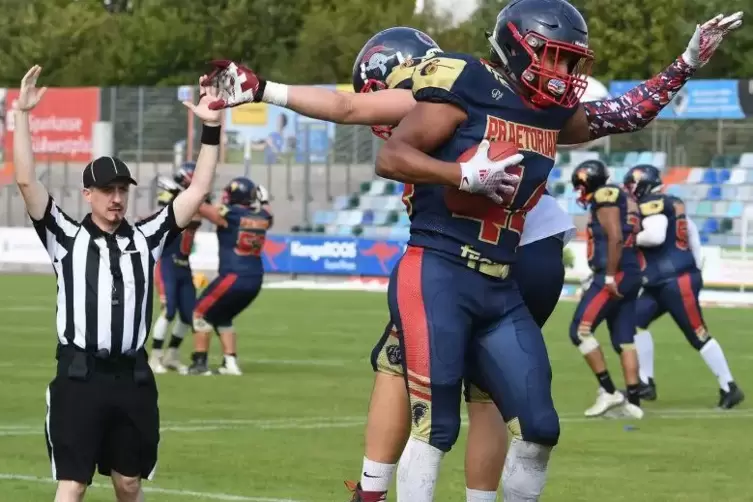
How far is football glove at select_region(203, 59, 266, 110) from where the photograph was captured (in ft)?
19.5

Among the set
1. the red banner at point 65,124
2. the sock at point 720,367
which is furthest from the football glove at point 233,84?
the red banner at point 65,124

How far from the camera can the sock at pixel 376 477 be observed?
645 centimetres

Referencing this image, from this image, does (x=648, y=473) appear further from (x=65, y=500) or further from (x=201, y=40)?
(x=201, y=40)

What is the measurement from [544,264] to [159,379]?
8.75 m

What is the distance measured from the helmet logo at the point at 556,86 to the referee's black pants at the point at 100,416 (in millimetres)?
1913

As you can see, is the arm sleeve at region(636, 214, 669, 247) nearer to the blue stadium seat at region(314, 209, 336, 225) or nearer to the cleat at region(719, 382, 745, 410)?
the cleat at region(719, 382, 745, 410)

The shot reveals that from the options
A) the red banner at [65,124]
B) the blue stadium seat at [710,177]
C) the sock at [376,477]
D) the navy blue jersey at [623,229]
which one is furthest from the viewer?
the red banner at [65,124]

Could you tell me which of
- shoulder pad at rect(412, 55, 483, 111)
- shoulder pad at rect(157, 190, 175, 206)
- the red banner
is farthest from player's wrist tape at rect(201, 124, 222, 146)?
the red banner

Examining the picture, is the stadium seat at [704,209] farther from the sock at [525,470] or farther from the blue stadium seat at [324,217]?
the sock at [525,470]

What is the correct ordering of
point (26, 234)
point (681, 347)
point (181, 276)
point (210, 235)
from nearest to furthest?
point (181, 276), point (681, 347), point (210, 235), point (26, 234)

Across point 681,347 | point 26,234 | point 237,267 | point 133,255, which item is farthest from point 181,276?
point 26,234

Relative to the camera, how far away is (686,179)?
121 ft

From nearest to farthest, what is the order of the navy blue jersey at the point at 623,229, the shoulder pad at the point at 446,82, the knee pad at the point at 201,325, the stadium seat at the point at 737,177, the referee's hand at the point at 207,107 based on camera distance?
the shoulder pad at the point at 446,82 < the referee's hand at the point at 207,107 < the navy blue jersey at the point at 623,229 < the knee pad at the point at 201,325 < the stadium seat at the point at 737,177

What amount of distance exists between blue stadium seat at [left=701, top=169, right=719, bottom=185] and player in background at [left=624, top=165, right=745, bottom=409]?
23.5m
